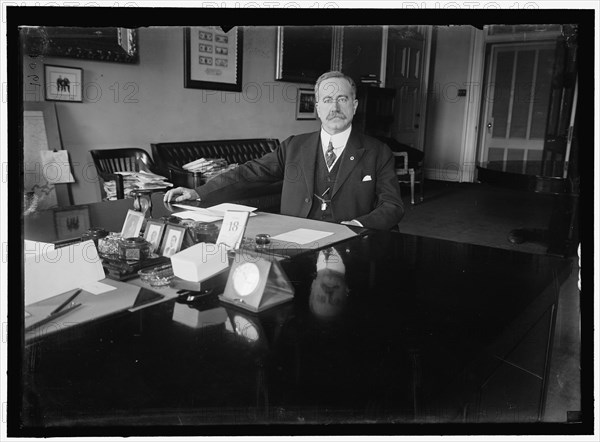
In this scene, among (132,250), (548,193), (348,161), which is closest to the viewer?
(132,250)

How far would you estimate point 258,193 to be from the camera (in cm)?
361

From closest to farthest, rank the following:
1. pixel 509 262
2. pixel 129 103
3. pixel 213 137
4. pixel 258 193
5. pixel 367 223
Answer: pixel 509 262
pixel 367 223
pixel 258 193
pixel 129 103
pixel 213 137

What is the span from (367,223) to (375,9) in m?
1.08

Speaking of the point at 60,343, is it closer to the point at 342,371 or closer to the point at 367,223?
the point at 342,371

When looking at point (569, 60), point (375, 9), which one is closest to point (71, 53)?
point (375, 9)

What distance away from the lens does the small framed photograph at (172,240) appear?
1.47 meters

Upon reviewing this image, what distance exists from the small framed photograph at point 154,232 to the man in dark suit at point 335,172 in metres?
0.84

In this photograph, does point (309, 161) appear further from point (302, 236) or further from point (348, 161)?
point (302, 236)

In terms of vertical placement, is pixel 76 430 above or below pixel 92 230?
below

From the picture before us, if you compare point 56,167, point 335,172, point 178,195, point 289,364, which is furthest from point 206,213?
point 56,167

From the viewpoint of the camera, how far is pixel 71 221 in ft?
6.33

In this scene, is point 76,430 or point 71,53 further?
point 71,53

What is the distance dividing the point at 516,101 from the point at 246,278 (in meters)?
9.31

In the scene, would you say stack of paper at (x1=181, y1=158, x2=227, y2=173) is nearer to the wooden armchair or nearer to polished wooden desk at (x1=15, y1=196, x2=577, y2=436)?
the wooden armchair
